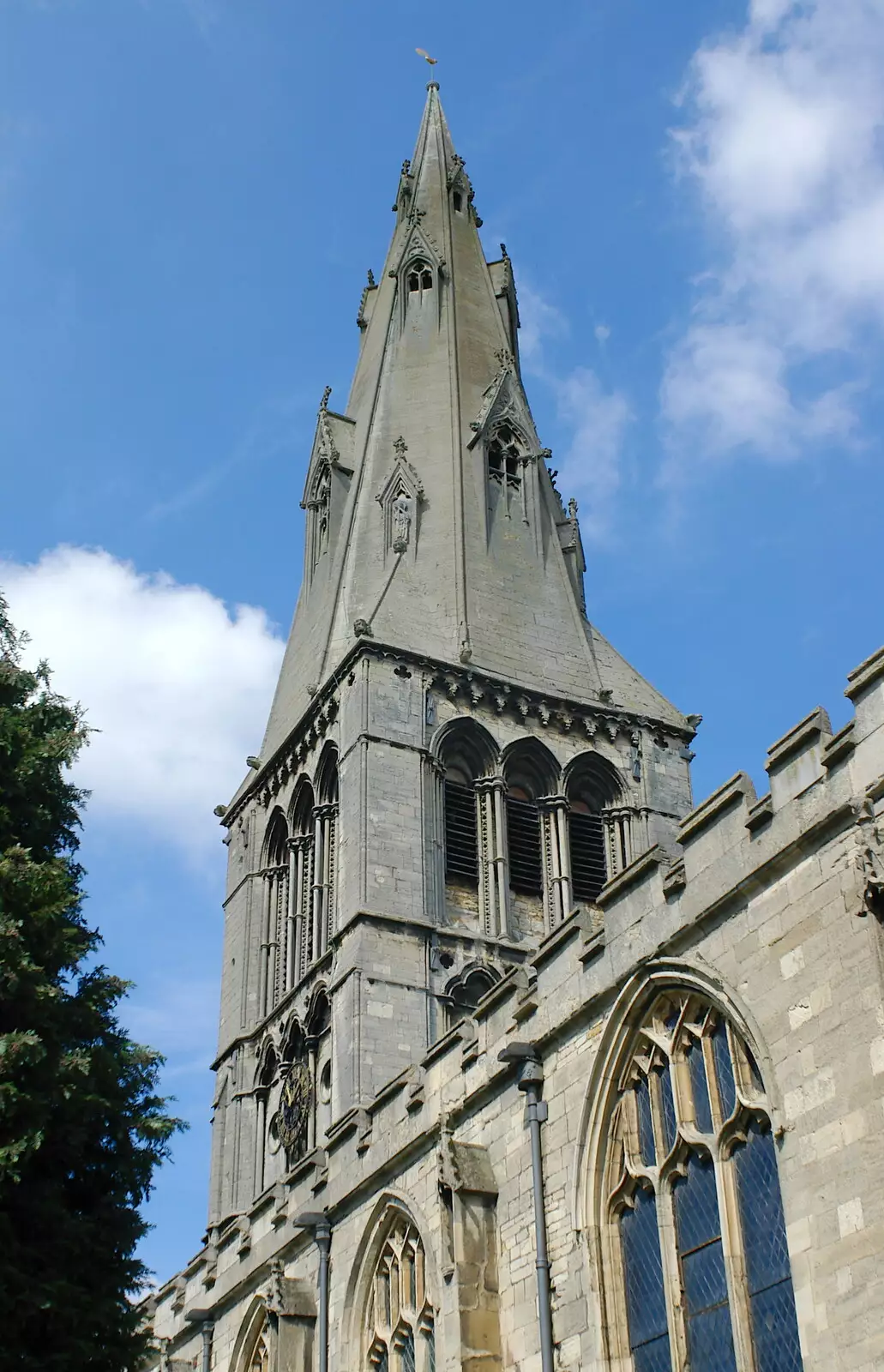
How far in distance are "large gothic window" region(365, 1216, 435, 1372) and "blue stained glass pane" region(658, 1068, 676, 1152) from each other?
396 centimetres

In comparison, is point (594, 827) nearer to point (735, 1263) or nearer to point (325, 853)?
point (325, 853)

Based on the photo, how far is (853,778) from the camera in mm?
12570

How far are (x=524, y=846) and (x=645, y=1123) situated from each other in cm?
2099

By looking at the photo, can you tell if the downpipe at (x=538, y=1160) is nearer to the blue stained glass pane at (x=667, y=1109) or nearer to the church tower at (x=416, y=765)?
the blue stained glass pane at (x=667, y=1109)

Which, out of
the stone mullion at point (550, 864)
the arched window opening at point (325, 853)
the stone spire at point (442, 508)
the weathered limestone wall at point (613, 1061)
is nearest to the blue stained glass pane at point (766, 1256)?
the weathered limestone wall at point (613, 1061)

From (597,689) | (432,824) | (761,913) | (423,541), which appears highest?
(423,541)

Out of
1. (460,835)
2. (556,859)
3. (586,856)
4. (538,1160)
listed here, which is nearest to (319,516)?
(460,835)

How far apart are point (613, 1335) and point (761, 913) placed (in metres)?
3.64

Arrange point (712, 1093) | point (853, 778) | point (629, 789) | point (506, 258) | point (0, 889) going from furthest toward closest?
point (506, 258)
point (629, 789)
point (0, 889)
point (712, 1093)
point (853, 778)

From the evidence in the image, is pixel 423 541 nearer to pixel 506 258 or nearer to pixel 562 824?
pixel 562 824

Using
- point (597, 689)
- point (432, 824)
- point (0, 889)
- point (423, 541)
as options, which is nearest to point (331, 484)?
point (423, 541)

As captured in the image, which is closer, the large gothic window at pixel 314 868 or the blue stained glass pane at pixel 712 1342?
the blue stained glass pane at pixel 712 1342

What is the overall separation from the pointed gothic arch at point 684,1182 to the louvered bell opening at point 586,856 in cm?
2035

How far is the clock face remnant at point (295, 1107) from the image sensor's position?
107 feet
